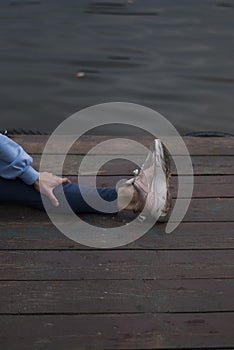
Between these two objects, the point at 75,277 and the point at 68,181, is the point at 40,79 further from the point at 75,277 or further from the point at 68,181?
the point at 75,277

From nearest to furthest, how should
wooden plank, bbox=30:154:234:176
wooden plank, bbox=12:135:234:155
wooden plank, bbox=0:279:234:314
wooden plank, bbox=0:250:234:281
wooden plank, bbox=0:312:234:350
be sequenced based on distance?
wooden plank, bbox=0:312:234:350 < wooden plank, bbox=0:279:234:314 < wooden plank, bbox=0:250:234:281 < wooden plank, bbox=30:154:234:176 < wooden plank, bbox=12:135:234:155

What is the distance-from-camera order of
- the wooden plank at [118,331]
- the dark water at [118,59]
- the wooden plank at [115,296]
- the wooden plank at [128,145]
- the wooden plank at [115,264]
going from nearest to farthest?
the wooden plank at [118,331], the wooden plank at [115,296], the wooden plank at [115,264], the wooden plank at [128,145], the dark water at [118,59]

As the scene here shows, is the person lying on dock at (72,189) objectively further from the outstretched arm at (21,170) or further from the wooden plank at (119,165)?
the wooden plank at (119,165)

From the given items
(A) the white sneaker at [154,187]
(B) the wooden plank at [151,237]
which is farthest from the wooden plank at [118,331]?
(A) the white sneaker at [154,187]

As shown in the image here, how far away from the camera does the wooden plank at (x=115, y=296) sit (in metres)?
2.64

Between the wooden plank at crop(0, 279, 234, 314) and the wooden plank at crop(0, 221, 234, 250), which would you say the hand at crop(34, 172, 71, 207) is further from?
the wooden plank at crop(0, 279, 234, 314)

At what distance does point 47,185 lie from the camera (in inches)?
126

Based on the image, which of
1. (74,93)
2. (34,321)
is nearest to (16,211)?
(34,321)

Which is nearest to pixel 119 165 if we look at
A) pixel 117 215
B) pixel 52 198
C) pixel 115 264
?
pixel 117 215

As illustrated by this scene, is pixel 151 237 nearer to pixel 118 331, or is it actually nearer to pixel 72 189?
pixel 72 189

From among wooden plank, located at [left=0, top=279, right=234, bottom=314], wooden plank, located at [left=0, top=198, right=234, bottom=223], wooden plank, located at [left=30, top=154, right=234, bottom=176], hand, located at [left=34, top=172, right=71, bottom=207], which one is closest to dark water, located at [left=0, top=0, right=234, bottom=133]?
wooden plank, located at [left=30, top=154, right=234, bottom=176]

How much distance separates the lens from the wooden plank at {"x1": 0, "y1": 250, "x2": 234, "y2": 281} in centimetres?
283

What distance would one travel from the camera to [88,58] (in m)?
6.58

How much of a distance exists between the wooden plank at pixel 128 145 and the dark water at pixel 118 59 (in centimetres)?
134
